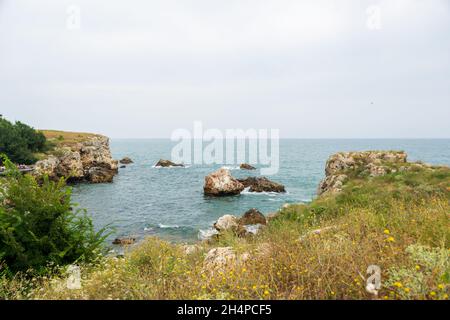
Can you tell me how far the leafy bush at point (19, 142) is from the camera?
3831 cm

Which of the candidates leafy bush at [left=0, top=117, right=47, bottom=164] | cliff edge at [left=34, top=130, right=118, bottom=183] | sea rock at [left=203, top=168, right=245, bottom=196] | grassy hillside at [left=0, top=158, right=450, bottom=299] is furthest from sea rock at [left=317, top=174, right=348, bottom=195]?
leafy bush at [left=0, top=117, right=47, bottom=164]

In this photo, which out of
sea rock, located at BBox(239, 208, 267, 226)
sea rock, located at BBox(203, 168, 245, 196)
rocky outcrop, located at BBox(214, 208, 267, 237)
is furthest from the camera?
sea rock, located at BBox(203, 168, 245, 196)

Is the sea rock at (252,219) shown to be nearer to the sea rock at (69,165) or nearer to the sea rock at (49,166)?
the sea rock at (49,166)

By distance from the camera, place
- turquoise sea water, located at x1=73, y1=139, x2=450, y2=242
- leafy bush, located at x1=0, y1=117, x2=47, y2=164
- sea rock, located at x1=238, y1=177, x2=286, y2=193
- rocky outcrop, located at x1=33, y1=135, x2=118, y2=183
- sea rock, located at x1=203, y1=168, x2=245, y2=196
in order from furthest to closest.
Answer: rocky outcrop, located at x1=33, y1=135, x2=118, y2=183, sea rock, located at x1=238, y1=177, x2=286, y2=193, leafy bush, located at x1=0, y1=117, x2=47, y2=164, sea rock, located at x1=203, y1=168, x2=245, y2=196, turquoise sea water, located at x1=73, y1=139, x2=450, y2=242

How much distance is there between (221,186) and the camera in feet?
121

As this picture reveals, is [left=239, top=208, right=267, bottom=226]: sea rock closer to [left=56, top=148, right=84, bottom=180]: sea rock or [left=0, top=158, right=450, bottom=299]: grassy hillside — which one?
[left=0, top=158, right=450, bottom=299]: grassy hillside

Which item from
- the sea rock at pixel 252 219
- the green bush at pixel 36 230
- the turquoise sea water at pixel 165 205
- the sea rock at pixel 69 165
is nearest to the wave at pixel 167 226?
the turquoise sea water at pixel 165 205

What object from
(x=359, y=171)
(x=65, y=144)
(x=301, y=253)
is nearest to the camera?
(x=301, y=253)

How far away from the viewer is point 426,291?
2.91 m

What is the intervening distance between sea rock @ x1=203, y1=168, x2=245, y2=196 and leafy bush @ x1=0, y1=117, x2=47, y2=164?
94.6 feet

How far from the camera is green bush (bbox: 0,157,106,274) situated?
6.26 metres
